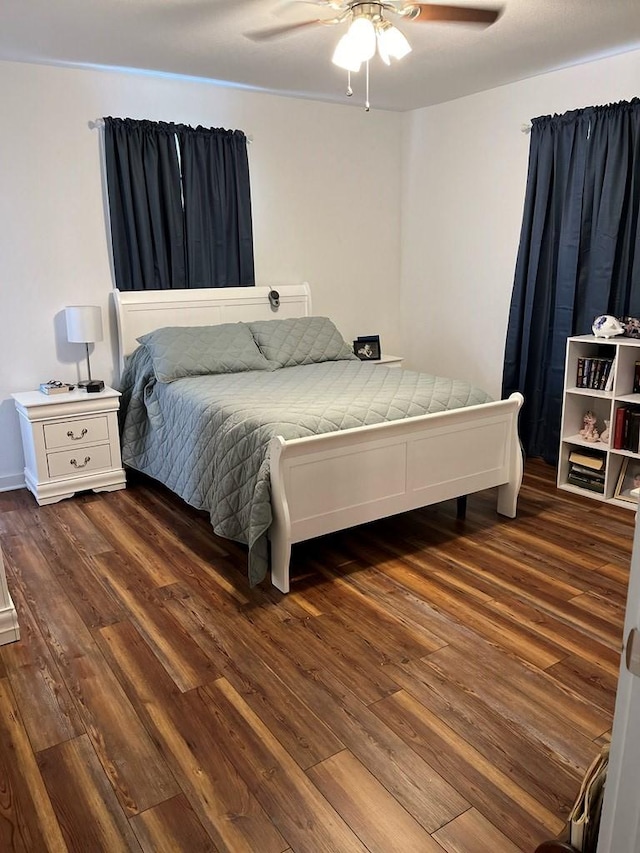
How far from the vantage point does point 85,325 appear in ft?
13.0

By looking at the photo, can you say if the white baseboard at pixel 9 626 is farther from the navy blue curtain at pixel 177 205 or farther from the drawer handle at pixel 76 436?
the navy blue curtain at pixel 177 205

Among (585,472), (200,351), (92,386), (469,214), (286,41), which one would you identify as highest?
(286,41)

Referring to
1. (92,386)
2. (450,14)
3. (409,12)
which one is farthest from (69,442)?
(450,14)

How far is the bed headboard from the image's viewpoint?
Answer: 4.28 m

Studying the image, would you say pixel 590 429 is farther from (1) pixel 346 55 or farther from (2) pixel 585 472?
(1) pixel 346 55

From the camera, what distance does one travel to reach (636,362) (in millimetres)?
3791

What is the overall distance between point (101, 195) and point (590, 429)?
3.37 meters

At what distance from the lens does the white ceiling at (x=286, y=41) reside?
9.92 feet

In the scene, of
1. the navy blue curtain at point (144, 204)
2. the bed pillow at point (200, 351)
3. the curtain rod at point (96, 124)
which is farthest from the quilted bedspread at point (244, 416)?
the curtain rod at point (96, 124)

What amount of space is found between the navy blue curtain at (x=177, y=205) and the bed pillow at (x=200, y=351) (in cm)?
47

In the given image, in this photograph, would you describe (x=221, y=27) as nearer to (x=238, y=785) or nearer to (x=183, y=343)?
(x=183, y=343)

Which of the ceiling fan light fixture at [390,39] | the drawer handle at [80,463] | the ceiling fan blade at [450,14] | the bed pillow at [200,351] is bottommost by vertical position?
the drawer handle at [80,463]

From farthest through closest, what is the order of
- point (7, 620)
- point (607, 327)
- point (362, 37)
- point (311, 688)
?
1. point (607, 327)
2. point (362, 37)
3. point (7, 620)
4. point (311, 688)

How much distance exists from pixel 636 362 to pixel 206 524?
259cm
